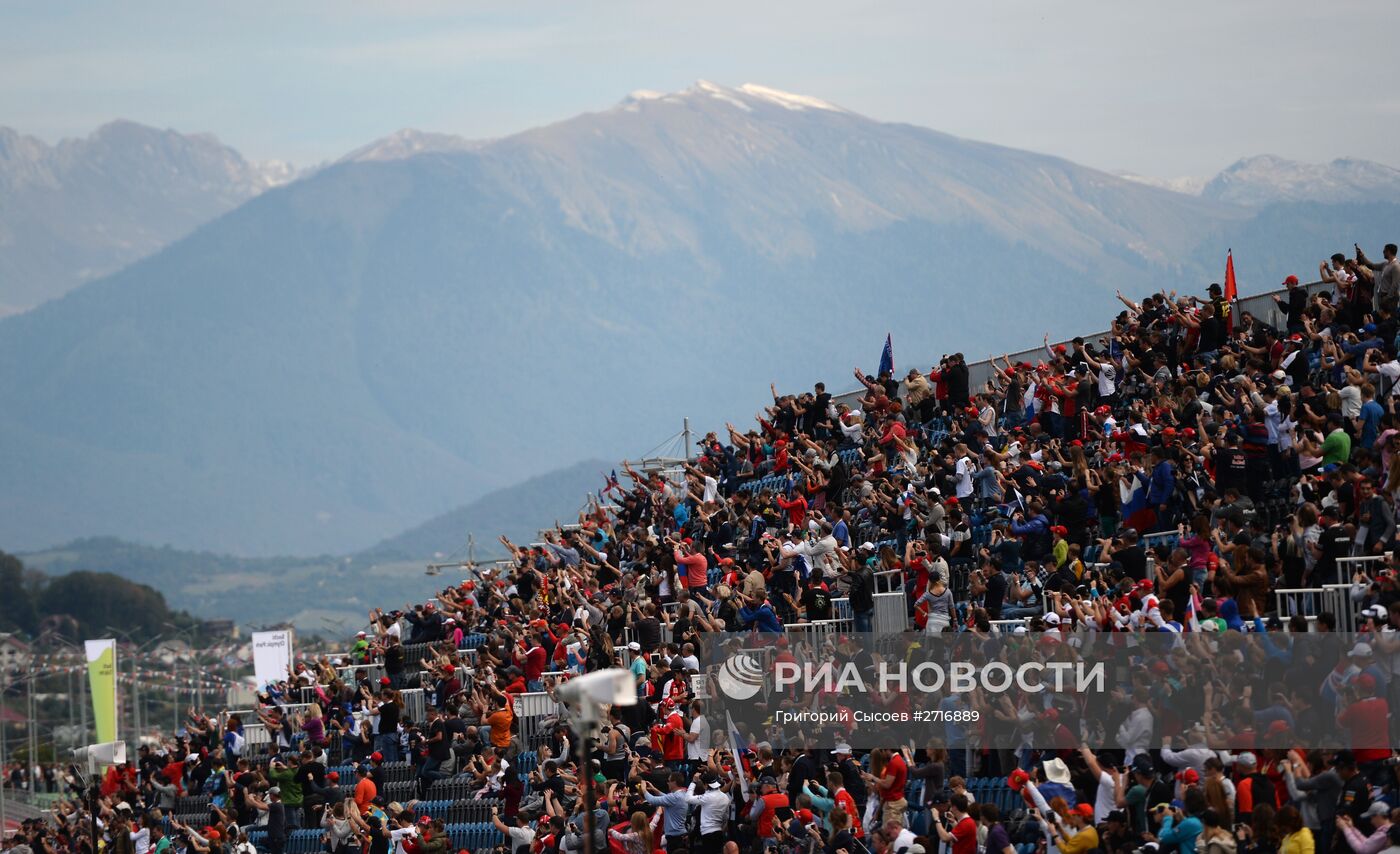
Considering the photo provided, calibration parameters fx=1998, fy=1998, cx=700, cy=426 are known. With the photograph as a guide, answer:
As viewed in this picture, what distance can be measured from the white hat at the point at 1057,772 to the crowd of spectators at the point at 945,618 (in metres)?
0.04

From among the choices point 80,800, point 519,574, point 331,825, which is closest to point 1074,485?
point 331,825

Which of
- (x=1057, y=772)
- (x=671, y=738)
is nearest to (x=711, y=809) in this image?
(x=671, y=738)

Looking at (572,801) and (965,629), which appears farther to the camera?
(572,801)

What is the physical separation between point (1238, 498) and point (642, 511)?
21582 millimetres

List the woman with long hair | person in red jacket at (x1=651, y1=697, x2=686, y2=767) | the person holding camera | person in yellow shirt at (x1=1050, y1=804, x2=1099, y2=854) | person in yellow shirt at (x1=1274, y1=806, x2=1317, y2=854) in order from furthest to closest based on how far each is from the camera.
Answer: person in red jacket at (x1=651, y1=697, x2=686, y2=767), the woman with long hair, the person holding camera, person in yellow shirt at (x1=1050, y1=804, x2=1099, y2=854), person in yellow shirt at (x1=1274, y1=806, x2=1317, y2=854)

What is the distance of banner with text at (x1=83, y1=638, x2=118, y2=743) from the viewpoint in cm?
6938

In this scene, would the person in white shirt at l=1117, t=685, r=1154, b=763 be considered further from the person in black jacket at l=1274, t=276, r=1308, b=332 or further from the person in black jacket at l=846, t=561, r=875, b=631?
the person in black jacket at l=1274, t=276, r=1308, b=332

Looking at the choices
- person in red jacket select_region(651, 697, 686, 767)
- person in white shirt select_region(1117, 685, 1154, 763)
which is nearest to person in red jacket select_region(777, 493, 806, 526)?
person in red jacket select_region(651, 697, 686, 767)

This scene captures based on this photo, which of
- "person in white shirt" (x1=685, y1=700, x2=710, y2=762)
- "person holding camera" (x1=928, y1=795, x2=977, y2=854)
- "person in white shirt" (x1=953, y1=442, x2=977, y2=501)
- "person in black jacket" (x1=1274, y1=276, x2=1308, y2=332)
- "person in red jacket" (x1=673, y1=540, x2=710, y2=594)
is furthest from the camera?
"person in red jacket" (x1=673, y1=540, x2=710, y2=594)

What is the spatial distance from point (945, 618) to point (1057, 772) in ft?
16.7

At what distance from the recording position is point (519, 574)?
4166cm

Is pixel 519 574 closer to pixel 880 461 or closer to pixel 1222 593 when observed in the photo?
pixel 880 461

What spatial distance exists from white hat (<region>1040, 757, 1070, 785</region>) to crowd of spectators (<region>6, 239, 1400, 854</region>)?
0.04 m

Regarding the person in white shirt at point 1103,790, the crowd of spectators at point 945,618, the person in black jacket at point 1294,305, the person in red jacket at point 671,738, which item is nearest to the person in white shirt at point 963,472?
the crowd of spectators at point 945,618
